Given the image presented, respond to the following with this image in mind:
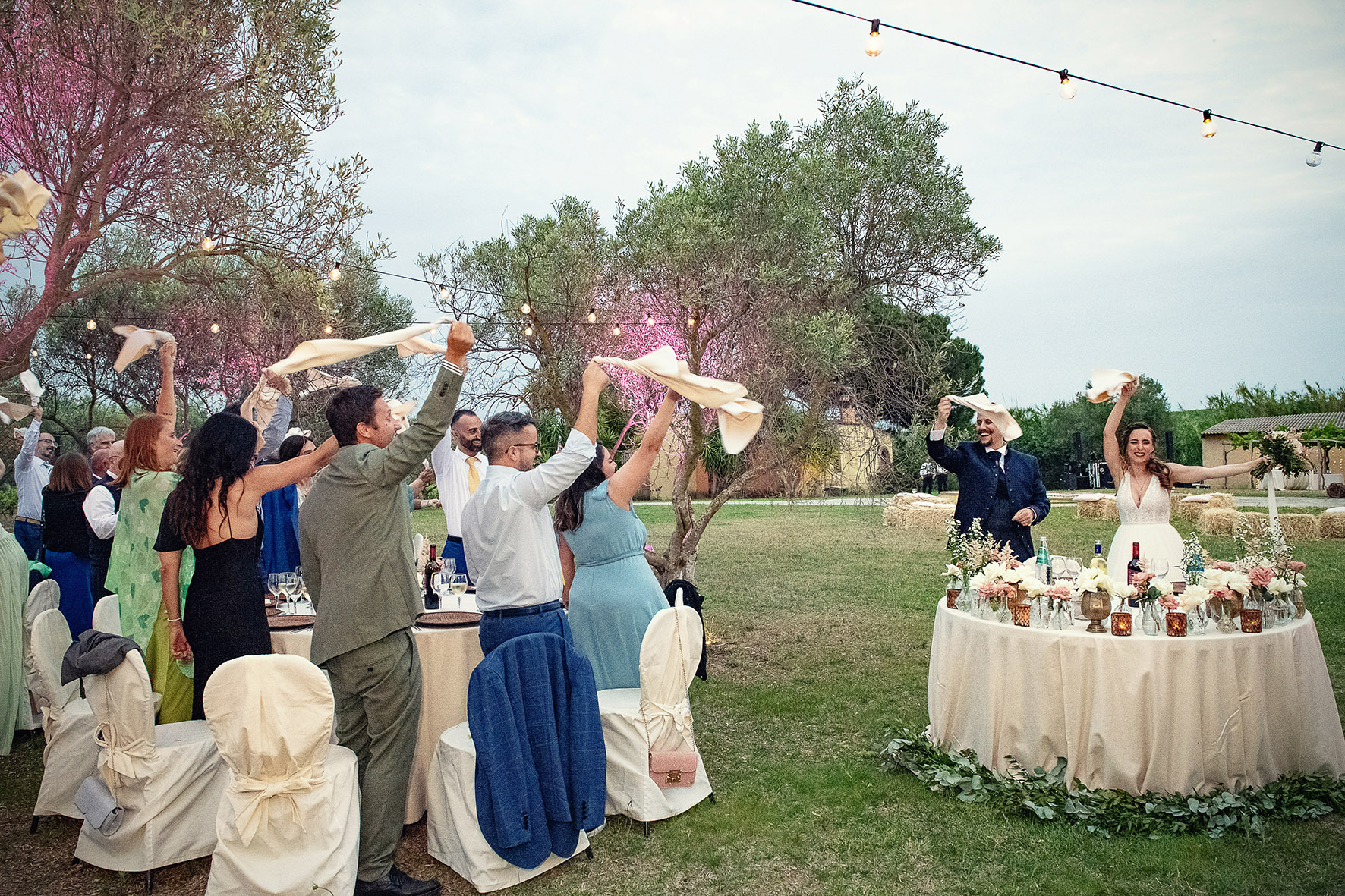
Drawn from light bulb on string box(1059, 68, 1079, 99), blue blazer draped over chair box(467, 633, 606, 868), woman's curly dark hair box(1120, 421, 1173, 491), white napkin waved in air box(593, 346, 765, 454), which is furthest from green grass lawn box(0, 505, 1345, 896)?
light bulb on string box(1059, 68, 1079, 99)

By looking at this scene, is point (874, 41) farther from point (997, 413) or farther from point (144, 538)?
point (144, 538)

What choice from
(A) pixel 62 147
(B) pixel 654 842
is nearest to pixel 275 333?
(A) pixel 62 147

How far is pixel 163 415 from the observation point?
3996mm

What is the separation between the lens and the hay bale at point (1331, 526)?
1415 cm

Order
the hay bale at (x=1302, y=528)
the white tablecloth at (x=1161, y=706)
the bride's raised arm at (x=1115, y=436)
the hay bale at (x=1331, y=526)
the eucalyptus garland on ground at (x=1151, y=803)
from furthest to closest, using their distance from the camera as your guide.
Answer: the hay bale at (x=1302, y=528)
the hay bale at (x=1331, y=526)
the bride's raised arm at (x=1115, y=436)
the white tablecloth at (x=1161, y=706)
the eucalyptus garland on ground at (x=1151, y=803)

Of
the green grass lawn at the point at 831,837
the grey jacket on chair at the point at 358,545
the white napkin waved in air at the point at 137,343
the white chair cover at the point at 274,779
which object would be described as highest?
the white napkin waved in air at the point at 137,343

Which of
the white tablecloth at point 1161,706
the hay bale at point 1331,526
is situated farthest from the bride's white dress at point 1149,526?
the hay bale at point 1331,526

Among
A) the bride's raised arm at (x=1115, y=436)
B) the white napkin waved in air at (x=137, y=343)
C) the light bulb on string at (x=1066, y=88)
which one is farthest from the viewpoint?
the light bulb on string at (x=1066, y=88)

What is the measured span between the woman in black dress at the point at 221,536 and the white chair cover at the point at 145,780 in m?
0.27

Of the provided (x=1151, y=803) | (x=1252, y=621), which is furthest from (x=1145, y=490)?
(x=1151, y=803)

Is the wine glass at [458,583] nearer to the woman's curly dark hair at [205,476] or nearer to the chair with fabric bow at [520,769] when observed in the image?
the chair with fabric bow at [520,769]

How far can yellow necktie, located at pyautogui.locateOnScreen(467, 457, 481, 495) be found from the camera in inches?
219

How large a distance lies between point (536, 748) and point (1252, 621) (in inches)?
126

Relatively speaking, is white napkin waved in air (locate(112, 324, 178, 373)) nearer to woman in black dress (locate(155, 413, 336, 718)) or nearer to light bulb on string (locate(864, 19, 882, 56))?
woman in black dress (locate(155, 413, 336, 718))
